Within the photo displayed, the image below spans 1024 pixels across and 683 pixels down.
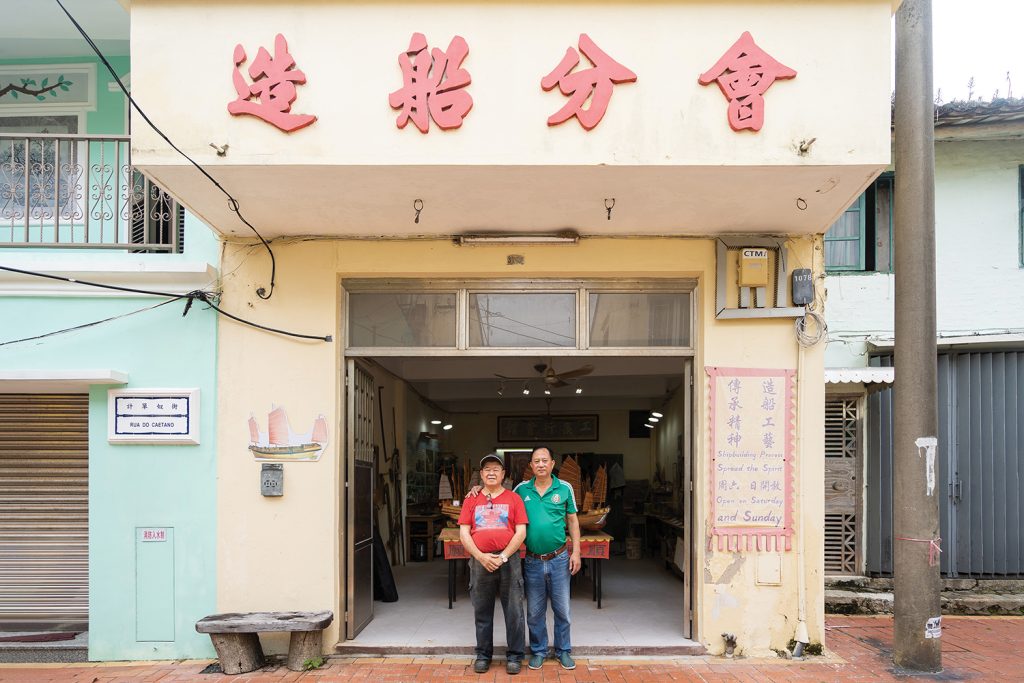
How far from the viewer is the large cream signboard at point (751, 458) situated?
6668 mm

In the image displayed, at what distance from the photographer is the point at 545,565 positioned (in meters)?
6.39

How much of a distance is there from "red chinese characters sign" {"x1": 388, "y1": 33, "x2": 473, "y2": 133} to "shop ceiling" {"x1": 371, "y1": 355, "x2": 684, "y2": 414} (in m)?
3.27

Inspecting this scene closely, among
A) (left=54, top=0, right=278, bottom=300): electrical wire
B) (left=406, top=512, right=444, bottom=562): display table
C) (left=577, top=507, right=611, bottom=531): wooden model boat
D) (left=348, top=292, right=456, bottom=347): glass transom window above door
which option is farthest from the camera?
(left=406, top=512, right=444, bottom=562): display table

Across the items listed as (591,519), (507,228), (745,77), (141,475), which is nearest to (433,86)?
(507,228)

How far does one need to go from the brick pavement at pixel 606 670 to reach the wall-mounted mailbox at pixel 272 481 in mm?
1403

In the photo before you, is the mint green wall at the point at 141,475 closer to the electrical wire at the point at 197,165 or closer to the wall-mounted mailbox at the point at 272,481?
the wall-mounted mailbox at the point at 272,481

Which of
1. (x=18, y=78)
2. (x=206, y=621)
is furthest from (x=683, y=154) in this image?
(x=18, y=78)

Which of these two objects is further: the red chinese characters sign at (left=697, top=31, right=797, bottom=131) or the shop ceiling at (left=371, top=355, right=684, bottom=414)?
the shop ceiling at (left=371, top=355, right=684, bottom=414)

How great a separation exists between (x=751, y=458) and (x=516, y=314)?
237 centimetres

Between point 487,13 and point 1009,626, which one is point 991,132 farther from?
point 487,13

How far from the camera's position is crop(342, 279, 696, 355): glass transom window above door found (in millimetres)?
7031

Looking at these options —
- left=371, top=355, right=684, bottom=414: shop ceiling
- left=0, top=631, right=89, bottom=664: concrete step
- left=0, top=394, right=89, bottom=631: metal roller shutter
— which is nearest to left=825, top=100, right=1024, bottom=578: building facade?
left=371, top=355, right=684, bottom=414: shop ceiling

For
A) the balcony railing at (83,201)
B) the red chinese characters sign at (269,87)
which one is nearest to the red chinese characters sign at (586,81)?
the red chinese characters sign at (269,87)

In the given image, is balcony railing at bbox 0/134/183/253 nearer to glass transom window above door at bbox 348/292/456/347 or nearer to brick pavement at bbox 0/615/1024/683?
glass transom window above door at bbox 348/292/456/347
